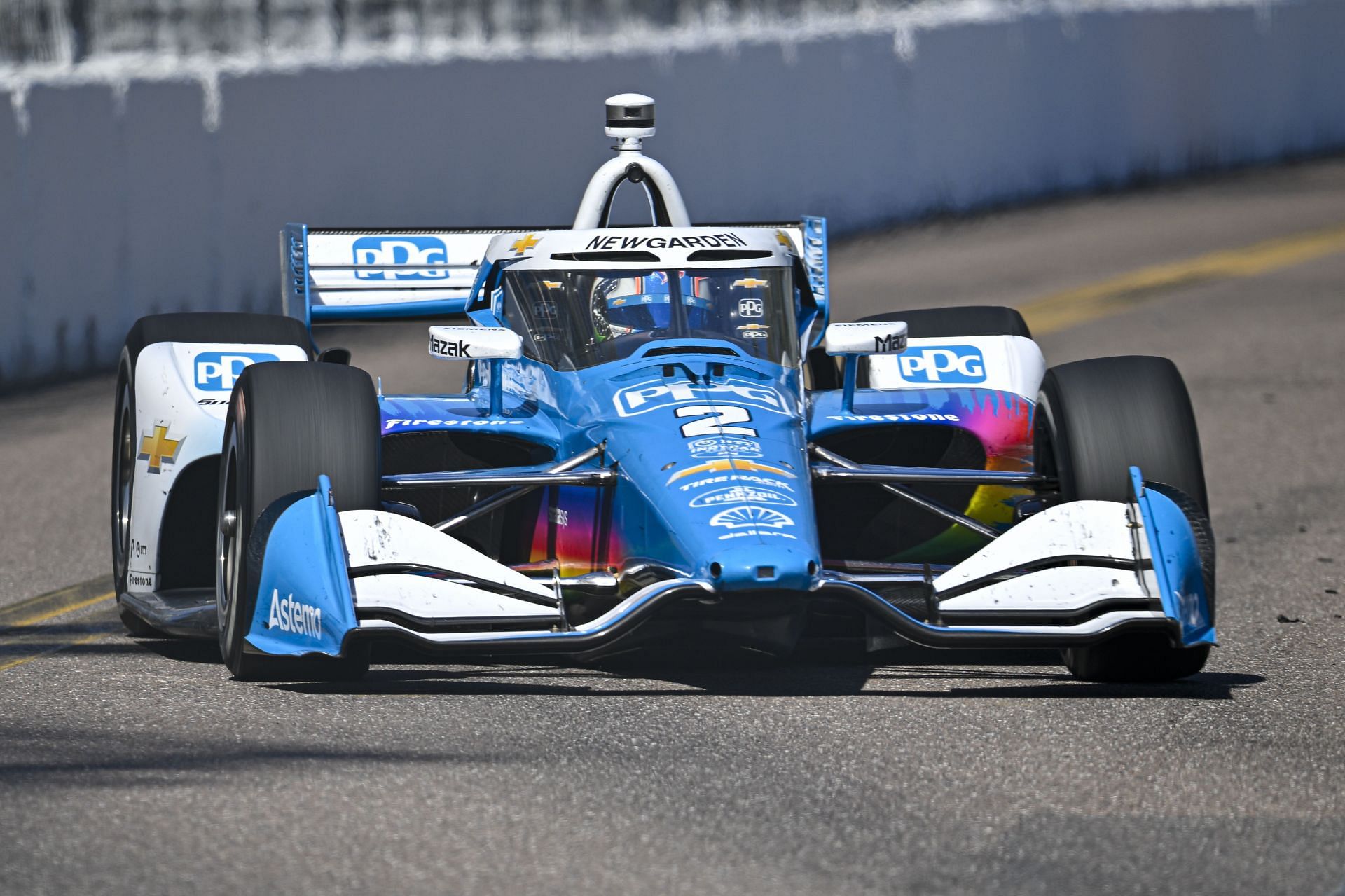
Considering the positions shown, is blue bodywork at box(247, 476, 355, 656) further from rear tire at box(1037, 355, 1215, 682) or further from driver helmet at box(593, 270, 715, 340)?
rear tire at box(1037, 355, 1215, 682)

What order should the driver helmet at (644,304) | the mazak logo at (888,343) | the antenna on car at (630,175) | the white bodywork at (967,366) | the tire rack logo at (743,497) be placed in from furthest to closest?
the antenna on car at (630,175)
the white bodywork at (967,366)
the mazak logo at (888,343)
the driver helmet at (644,304)
the tire rack logo at (743,497)

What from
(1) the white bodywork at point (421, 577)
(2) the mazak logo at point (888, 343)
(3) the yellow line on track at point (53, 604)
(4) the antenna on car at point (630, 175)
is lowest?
(3) the yellow line on track at point (53, 604)

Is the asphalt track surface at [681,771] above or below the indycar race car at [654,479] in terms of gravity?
below

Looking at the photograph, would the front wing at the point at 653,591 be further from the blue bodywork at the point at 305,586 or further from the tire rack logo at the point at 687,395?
the tire rack logo at the point at 687,395

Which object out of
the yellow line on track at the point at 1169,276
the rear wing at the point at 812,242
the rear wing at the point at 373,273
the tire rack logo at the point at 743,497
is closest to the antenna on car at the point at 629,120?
the rear wing at the point at 812,242

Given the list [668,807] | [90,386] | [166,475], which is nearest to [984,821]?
[668,807]

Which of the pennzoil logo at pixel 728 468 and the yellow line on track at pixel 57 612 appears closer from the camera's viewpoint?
the pennzoil logo at pixel 728 468

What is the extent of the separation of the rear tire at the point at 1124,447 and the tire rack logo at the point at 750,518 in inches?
41.7

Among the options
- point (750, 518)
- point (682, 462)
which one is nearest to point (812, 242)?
point (682, 462)

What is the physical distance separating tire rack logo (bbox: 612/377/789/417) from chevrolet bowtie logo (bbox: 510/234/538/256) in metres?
0.93

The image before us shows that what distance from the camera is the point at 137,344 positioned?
832 centimetres

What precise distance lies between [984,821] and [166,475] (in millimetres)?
3836

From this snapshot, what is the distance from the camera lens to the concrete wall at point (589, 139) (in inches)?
557

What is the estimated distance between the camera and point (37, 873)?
4.50 metres
